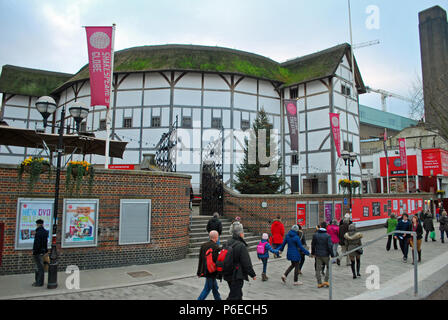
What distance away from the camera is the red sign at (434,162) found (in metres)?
36.5

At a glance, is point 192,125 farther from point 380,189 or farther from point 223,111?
point 380,189

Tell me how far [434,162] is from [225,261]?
39042 mm

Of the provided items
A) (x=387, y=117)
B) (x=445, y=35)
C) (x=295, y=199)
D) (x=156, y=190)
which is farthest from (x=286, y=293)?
(x=387, y=117)

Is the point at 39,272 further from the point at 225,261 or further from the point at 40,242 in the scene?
the point at 225,261

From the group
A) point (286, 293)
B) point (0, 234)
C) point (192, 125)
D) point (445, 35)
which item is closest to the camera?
point (286, 293)

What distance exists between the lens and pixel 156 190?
11273 mm

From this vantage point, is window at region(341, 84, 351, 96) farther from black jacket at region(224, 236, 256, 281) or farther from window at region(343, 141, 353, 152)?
black jacket at region(224, 236, 256, 281)

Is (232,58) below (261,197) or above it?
above

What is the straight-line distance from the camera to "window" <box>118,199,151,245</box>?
34.7 feet

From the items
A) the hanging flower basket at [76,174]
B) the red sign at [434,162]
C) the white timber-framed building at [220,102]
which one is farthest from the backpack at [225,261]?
the red sign at [434,162]

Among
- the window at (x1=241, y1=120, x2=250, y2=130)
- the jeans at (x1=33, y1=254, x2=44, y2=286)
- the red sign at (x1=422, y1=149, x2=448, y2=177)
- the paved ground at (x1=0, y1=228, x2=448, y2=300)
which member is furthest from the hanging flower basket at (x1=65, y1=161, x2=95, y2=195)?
the red sign at (x1=422, y1=149, x2=448, y2=177)

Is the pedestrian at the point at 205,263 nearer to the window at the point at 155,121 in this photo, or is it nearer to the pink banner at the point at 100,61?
the pink banner at the point at 100,61

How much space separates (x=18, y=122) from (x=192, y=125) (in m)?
17.4

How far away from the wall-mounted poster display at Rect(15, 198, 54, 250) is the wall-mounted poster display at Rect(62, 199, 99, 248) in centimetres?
50
